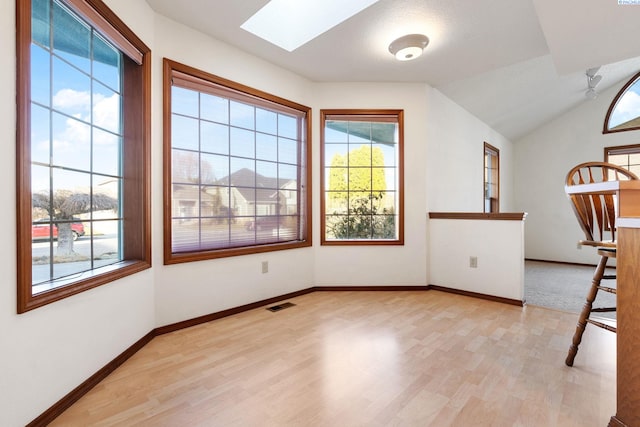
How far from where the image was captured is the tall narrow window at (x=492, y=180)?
219 inches

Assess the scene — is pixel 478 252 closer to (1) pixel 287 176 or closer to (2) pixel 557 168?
(1) pixel 287 176

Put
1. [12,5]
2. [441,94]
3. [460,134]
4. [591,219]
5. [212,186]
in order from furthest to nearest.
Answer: [460,134] < [441,94] < [212,186] < [591,219] < [12,5]

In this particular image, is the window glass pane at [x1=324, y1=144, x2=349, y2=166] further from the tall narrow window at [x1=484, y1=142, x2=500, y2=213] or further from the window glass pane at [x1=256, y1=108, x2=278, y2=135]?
the tall narrow window at [x1=484, y1=142, x2=500, y2=213]

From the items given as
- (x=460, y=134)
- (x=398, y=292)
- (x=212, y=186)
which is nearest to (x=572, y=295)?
(x=398, y=292)

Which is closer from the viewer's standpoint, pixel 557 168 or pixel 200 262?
pixel 200 262

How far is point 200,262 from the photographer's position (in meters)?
2.62

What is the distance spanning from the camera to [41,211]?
156 centimetres

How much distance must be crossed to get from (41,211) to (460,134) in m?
4.67

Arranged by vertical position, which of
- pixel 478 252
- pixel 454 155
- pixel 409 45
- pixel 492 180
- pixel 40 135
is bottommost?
pixel 478 252

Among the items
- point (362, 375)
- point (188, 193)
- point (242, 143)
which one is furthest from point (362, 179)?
point (362, 375)

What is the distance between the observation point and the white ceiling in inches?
85.7

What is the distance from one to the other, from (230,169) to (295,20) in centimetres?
146

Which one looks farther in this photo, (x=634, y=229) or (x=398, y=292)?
(x=398, y=292)

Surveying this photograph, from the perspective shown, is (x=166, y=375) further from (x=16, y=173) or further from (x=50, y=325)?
(x=16, y=173)
